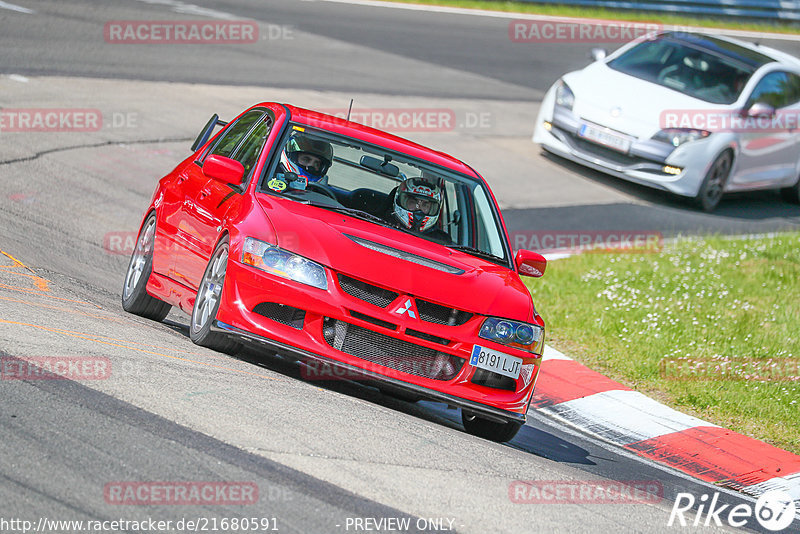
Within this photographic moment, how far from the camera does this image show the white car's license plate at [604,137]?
15.6 m

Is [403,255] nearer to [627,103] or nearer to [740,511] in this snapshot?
[740,511]

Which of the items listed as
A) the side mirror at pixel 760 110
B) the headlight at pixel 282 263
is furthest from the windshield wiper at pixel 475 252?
the side mirror at pixel 760 110

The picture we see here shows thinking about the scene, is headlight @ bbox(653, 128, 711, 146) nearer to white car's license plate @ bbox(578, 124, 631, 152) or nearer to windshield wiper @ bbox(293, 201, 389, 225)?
white car's license plate @ bbox(578, 124, 631, 152)

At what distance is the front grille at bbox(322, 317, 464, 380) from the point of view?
6.38 m

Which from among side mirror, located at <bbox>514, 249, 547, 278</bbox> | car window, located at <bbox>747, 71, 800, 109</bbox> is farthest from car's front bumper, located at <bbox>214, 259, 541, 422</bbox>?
car window, located at <bbox>747, 71, 800, 109</bbox>

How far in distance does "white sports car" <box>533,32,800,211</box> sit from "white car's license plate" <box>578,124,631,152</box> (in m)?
0.01

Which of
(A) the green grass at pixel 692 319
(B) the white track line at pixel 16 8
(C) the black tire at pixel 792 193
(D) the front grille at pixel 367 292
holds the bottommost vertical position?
(C) the black tire at pixel 792 193

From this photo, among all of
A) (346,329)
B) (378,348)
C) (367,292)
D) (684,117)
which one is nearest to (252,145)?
(367,292)

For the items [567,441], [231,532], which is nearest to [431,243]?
[567,441]

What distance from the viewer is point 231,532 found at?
4.40 m

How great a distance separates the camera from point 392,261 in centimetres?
662

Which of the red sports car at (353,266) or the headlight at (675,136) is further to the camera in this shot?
the headlight at (675,136)

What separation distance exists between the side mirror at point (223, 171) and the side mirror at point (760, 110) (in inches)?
423

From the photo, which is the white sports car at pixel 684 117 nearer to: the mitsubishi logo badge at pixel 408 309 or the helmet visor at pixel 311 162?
the helmet visor at pixel 311 162
